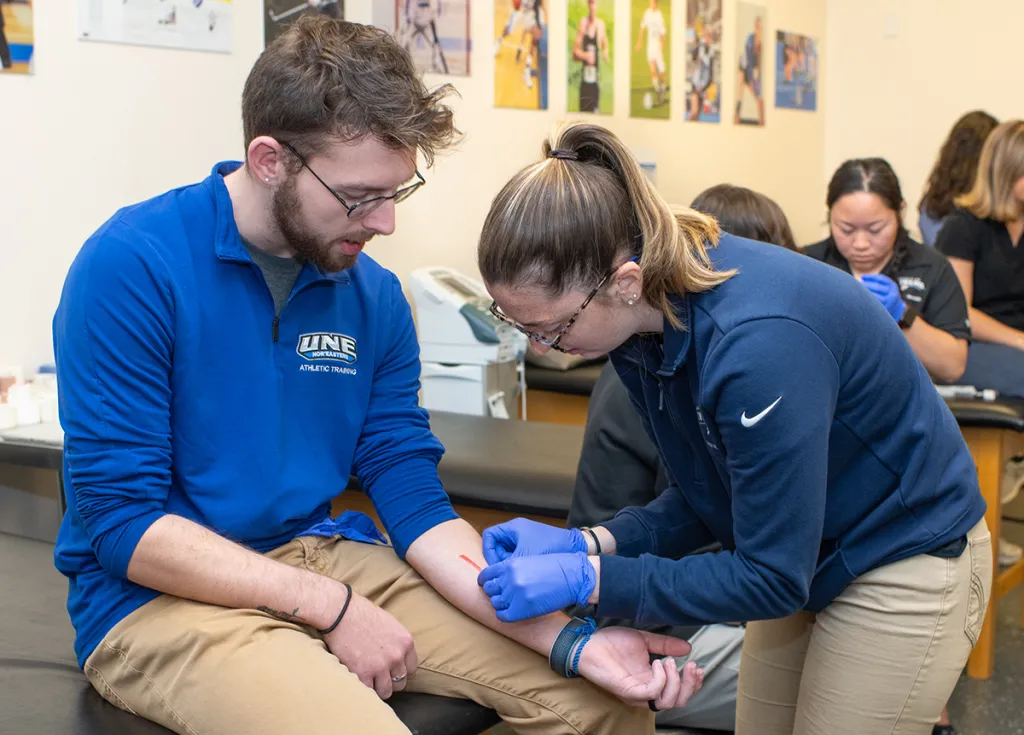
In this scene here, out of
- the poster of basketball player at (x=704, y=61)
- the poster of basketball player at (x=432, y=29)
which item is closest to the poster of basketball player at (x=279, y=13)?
the poster of basketball player at (x=432, y=29)

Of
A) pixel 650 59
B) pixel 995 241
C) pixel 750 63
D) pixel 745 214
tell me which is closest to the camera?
pixel 745 214

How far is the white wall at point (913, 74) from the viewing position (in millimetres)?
5371

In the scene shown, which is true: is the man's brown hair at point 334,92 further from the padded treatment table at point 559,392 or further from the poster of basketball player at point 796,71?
the poster of basketball player at point 796,71

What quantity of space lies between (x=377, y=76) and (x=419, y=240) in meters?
2.32

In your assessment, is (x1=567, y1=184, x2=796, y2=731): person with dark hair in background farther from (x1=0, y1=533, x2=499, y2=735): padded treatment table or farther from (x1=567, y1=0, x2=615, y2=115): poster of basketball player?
(x1=567, y1=0, x2=615, y2=115): poster of basketball player

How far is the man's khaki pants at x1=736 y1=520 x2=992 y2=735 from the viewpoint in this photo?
1.36 meters

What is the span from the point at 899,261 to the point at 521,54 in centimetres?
177

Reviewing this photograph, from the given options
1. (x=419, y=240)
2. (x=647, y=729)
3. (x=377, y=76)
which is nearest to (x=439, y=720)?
(x=647, y=729)

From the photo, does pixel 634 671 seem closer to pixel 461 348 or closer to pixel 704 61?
pixel 461 348

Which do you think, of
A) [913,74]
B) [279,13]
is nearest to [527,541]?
[279,13]

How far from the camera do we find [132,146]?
9.41 feet

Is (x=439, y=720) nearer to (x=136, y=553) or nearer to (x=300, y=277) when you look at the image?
(x=136, y=553)

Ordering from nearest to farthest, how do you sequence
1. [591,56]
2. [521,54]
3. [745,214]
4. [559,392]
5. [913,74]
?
[745,214]
[559,392]
[521,54]
[591,56]
[913,74]

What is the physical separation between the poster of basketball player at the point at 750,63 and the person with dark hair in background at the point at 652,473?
10.9ft
